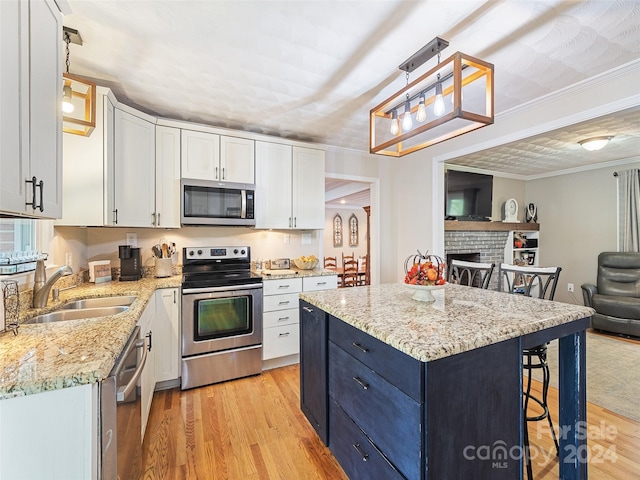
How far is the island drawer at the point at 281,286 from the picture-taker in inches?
115

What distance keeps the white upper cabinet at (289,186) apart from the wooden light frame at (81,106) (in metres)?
1.49

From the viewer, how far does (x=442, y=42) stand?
63.5 inches

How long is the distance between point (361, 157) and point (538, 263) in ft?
13.9

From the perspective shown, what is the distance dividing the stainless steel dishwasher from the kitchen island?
3.06 feet

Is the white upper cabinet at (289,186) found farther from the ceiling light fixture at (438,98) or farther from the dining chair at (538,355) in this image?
the dining chair at (538,355)

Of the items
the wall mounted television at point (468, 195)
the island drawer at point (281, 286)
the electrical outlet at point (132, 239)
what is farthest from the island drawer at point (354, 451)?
the wall mounted television at point (468, 195)

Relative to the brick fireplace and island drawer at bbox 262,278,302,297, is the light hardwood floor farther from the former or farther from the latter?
the brick fireplace

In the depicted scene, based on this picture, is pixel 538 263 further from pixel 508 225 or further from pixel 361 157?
pixel 361 157

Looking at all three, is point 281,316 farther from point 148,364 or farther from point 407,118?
point 407,118

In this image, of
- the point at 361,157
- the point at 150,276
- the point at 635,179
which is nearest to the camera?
the point at 150,276

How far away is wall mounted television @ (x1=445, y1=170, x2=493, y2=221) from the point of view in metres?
4.57

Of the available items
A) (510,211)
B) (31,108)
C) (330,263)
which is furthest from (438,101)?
(330,263)

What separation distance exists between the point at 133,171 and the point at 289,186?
1.48 m

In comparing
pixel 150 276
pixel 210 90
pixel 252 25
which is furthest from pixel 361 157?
pixel 150 276
